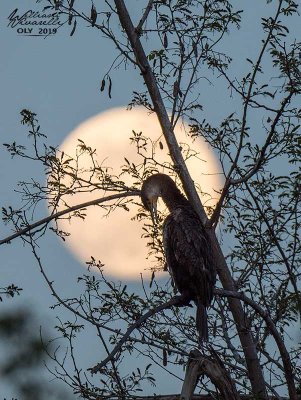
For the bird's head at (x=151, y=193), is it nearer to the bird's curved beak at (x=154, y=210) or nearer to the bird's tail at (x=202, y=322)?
the bird's curved beak at (x=154, y=210)

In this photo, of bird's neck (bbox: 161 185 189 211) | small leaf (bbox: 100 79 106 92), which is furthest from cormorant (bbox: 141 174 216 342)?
small leaf (bbox: 100 79 106 92)

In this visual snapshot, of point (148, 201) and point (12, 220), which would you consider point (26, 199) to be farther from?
point (148, 201)

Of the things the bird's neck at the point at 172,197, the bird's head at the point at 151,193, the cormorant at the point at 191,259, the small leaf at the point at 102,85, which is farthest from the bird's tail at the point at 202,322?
the small leaf at the point at 102,85

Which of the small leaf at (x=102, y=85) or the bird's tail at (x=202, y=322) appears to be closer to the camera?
the bird's tail at (x=202, y=322)

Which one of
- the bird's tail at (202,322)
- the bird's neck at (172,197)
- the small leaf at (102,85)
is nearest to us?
the bird's tail at (202,322)

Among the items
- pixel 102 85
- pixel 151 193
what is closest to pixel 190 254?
pixel 151 193

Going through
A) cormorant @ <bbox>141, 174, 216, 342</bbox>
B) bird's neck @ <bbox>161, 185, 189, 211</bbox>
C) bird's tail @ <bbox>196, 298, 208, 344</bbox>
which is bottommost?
bird's tail @ <bbox>196, 298, 208, 344</bbox>

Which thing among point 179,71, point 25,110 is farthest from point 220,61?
point 25,110

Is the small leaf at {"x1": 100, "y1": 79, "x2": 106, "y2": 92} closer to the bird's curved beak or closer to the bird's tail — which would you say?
the bird's curved beak

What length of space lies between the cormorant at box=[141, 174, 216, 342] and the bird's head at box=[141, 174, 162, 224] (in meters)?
0.62

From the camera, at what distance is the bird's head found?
1070 cm

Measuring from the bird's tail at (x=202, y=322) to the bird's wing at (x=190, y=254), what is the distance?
2.8 inches

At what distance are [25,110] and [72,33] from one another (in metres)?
1.20

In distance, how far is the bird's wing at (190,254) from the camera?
977cm
